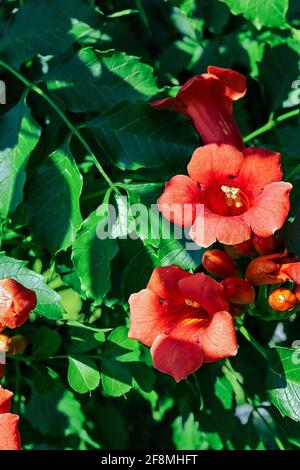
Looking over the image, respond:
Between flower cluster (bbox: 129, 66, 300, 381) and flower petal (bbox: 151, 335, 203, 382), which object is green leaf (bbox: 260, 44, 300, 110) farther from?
flower petal (bbox: 151, 335, 203, 382)

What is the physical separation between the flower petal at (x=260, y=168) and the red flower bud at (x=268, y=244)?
13 centimetres

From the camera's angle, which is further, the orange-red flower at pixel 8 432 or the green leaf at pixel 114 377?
the green leaf at pixel 114 377

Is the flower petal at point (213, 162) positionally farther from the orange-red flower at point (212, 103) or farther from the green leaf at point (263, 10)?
the green leaf at point (263, 10)

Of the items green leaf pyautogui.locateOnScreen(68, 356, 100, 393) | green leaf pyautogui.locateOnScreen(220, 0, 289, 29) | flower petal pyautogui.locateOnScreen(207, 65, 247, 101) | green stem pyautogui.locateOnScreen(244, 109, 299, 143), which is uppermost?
green leaf pyautogui.locateOnScreen(220, 0, 289, 29)

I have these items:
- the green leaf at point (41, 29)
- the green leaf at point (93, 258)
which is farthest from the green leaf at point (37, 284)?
the green leaf at point (41, 29)

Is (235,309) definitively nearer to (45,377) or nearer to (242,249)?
(242,249)

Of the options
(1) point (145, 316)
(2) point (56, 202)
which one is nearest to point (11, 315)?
(1) point (145, 316)

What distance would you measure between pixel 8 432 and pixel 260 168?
0.90 m

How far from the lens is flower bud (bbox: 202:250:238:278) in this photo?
210 centimetres

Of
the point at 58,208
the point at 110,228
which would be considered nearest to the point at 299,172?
the point at 110,228

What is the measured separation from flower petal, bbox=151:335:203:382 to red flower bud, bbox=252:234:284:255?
320mm

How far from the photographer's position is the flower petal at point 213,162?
2051 mm

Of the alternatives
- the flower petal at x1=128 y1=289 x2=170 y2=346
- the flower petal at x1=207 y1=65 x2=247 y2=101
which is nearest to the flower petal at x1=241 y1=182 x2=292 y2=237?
the flower petal at x1=128 y1=289 x2=170 y2=346

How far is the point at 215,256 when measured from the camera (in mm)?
2104
